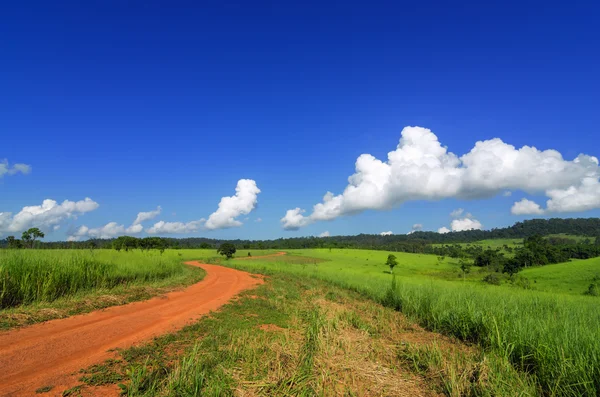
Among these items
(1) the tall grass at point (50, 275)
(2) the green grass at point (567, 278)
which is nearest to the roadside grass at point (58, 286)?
(1) the tall grass at point (50, 275)

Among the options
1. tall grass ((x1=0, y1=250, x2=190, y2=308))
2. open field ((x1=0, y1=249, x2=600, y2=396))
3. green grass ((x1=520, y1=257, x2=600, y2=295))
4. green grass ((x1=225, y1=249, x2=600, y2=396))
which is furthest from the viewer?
green grass ((x1=520, y1=257, x2=600, y2=295))

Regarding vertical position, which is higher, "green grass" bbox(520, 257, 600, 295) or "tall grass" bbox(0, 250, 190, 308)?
"tall grass" bbox(0, 250, 190, 308)

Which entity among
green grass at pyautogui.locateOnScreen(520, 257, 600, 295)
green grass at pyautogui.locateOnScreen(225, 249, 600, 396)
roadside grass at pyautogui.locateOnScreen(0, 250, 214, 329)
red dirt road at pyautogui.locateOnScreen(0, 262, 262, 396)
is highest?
roadside grass at pyautogui.locateOnScreen(0, 250, 214, 329)

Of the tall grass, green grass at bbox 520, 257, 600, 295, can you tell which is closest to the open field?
the tall grass

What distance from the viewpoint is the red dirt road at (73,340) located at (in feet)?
18.9

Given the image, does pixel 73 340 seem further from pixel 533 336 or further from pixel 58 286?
pixel 533 336

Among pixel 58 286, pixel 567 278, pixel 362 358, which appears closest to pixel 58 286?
pixel 58 286

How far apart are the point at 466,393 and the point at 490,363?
1.29 meters

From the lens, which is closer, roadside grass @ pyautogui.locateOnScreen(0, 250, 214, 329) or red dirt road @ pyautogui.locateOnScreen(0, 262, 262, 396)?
red dirt road @ pyautogui.locateOnScreen(0, 262, 262, 396)

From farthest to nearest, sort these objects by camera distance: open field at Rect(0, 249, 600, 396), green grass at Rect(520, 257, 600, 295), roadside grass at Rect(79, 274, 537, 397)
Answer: green grass at Rect(520, 257, 600, 295) < open field at Rect(0, 249, 600, 396) < roadside grass at Rect(79, 274, 537, 397)

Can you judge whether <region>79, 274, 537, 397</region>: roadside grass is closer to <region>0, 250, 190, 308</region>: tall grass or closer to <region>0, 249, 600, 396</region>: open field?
<region>0, 249, 600, 396</region>: open field

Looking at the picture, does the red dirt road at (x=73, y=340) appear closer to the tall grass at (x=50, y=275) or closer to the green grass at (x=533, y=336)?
the tall grass at (x=50, y=275)

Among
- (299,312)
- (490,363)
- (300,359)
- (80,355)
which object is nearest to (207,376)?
(300,359)

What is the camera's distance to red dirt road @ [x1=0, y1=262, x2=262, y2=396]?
18.9 feet
